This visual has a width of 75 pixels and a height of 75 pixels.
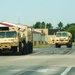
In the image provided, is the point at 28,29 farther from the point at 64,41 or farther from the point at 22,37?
the point at 64,41

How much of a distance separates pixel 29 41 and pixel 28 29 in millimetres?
1254

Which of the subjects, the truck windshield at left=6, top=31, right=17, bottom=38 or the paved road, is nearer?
the paved road

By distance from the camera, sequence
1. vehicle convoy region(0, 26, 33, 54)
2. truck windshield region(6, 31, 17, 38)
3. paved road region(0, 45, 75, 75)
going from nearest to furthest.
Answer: paved road region(0, 45, 75, 75), vehicle convoy region(0, 26, 33, 54), truck windshield region(6, 31, 17, 38)

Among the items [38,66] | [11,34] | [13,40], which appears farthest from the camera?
[11,34]

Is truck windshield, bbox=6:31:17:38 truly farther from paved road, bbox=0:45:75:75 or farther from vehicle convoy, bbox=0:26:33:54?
paved road, bbox=0:45:75:75

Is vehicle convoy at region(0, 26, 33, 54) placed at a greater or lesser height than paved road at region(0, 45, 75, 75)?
greater

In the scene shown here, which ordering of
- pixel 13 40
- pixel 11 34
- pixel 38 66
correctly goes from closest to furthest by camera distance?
pixel 38 66 < pixel 13 40 < pixel 11 34

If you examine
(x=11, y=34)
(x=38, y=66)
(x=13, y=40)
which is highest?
(x=11, y=34)

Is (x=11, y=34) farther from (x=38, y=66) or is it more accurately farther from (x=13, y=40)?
(x=38, y=66)

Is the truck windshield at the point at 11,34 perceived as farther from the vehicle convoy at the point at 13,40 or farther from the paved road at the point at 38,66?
the paved road at the point at 38,66

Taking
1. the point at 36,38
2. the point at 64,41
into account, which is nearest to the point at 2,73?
the point at 64,41

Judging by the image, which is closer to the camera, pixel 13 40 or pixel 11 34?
pixel 13 40

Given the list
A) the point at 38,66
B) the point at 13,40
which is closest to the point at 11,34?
the point at 13,40

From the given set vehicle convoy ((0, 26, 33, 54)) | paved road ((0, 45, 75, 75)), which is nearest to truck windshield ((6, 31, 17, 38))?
vehicle convoy ((0, 26, 33, 54))
